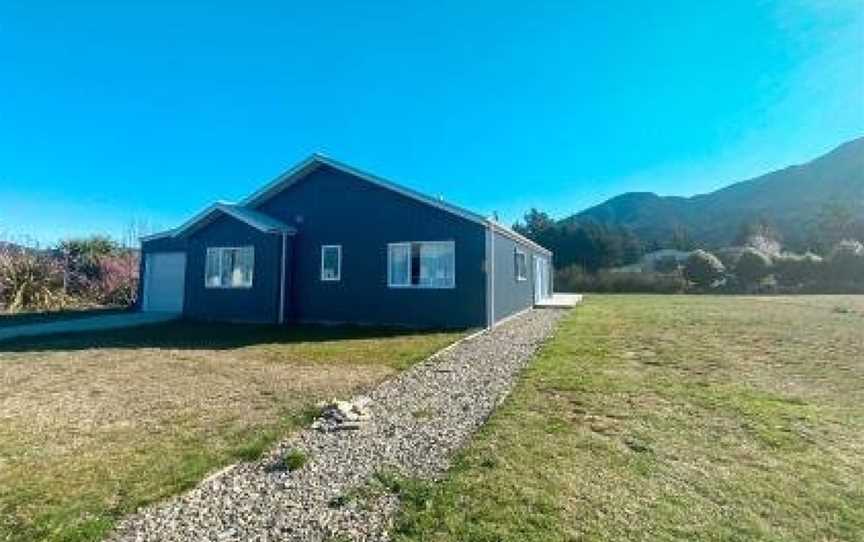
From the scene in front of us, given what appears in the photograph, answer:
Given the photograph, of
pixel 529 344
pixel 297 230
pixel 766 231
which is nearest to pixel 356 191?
pixel 297 230

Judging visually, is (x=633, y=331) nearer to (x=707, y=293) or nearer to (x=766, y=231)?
(x=707, y=293)

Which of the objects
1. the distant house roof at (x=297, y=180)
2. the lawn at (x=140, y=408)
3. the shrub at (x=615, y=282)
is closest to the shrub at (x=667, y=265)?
the shrub at (x=615, y=282)

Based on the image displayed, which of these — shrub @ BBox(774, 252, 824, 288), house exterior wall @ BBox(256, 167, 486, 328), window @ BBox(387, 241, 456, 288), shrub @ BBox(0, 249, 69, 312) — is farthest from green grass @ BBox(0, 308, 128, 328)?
shrub @ BBox(774, 252, 824, 288)

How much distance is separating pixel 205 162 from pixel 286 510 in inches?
1085

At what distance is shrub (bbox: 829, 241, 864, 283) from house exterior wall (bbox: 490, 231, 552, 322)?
3410 centimetres

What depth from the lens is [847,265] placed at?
4447 centimetres

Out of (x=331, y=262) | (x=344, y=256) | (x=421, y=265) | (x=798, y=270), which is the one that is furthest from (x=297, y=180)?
(x=798, y=270)

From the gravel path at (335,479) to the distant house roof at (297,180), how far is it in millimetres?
8782

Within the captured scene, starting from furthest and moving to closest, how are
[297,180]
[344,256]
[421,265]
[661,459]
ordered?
[297,180], [344,256], [421,265], [661,459]

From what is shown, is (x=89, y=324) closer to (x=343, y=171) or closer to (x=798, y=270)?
(x=343, y=171)

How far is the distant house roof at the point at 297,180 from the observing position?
16.8 metres

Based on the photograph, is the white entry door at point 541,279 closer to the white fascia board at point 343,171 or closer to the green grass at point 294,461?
the white fascia board at point 343,171

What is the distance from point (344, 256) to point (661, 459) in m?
14.2

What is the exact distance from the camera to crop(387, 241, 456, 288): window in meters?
17.0
